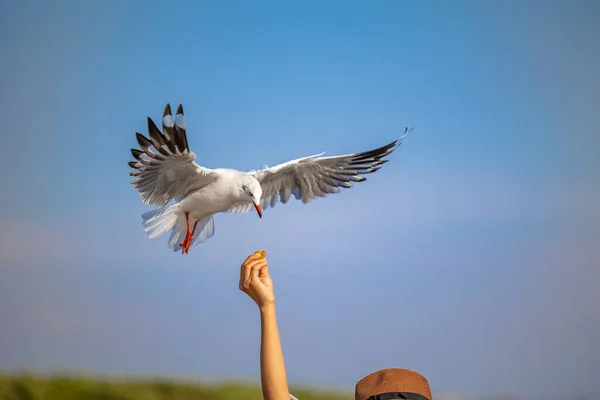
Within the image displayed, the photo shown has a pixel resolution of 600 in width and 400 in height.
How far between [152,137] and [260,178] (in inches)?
19.4

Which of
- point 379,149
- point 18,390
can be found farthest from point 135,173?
point 18,390

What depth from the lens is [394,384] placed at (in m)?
0.65

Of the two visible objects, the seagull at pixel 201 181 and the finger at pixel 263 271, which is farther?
the seagull at pixel 201 181

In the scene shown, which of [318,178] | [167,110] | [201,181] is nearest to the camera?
[167,110]

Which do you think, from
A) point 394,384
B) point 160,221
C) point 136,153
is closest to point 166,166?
point 136,153

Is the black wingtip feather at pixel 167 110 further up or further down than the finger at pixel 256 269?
further up

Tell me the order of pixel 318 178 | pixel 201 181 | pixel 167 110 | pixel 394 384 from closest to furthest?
1. pixel 394 384
2. pixel 167 110
3. pixel 201 181
4. pixel 318 178

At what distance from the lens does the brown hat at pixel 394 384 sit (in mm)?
642

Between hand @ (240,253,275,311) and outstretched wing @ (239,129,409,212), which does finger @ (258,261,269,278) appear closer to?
hand @ (240,253,275,311)

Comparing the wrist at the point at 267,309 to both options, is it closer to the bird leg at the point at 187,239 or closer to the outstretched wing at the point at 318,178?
the bird leg at the point at 187,239

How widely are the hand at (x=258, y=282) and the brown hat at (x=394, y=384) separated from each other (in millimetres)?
132

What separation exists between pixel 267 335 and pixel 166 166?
105 cm

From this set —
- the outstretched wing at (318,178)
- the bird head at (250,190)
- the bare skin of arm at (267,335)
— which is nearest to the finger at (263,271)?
the bare skin of arm at (267,335)

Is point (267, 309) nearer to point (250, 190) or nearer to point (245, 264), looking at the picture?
point (245, 264)
